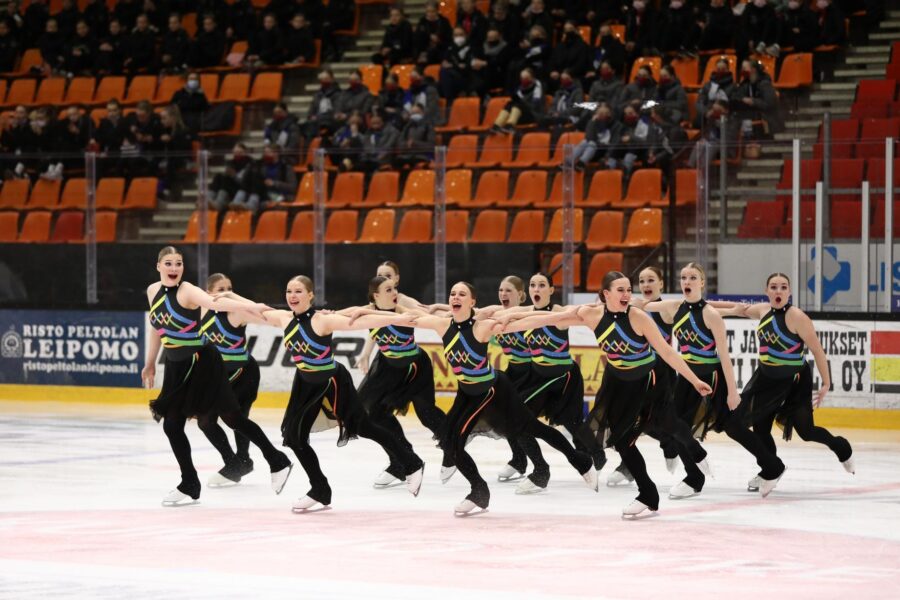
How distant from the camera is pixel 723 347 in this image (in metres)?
11.0

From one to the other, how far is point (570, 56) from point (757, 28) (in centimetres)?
236

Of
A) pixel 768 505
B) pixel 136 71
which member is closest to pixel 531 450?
pixel 768 505

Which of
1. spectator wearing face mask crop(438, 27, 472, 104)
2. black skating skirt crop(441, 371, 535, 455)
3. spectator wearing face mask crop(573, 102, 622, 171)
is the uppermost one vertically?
spectator wearing face mask crop(438, 27, 472, 104)

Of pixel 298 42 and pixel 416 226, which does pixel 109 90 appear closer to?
pixel 298 42

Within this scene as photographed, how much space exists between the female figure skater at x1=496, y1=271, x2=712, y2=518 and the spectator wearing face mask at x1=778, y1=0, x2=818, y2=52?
10562 mm

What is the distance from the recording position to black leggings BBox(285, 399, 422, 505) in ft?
32.5

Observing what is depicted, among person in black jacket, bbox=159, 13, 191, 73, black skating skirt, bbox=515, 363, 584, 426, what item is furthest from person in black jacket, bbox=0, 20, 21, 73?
black skating skirt, bbox=515, 363, 584, 426

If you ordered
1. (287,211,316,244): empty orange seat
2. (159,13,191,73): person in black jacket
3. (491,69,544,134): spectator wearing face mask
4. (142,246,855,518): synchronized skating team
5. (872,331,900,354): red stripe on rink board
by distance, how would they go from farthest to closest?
(159,13,191,73): person in black jacket
(491,69,544,134): spectator wearing face mask
(287,211,316,244): empty orange seat
(872,331,900,354): red stripe on rink board
(142,246,855,518): synchronized skating team

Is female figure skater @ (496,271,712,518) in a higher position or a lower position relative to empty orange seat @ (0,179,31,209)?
lower

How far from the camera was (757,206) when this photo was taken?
15391 mm

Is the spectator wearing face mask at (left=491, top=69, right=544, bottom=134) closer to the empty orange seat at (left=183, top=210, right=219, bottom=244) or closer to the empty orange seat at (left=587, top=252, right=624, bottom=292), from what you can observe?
the empty orange seat at (left=587, top=252, right=624, bottom=292)

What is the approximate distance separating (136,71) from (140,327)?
716 cm

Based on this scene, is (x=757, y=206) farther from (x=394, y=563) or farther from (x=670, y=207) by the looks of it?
(x=394, y=563)

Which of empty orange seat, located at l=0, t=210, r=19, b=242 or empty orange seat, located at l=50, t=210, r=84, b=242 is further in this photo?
empty orange seat, located at l=0, t=210, r=19, b=242
